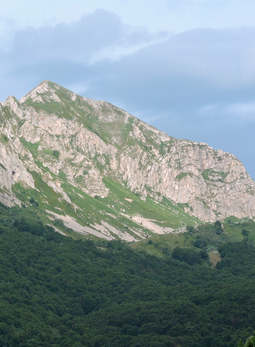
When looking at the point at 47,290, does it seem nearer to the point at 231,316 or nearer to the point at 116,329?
the point at 116,329

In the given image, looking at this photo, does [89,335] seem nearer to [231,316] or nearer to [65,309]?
[65,309]

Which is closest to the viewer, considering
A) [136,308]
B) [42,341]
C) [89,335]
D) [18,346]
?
[18,346]

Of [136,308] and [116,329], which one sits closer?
[116,329]

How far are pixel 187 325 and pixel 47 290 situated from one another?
64041 millimetres

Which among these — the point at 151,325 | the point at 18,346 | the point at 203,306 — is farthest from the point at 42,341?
the point at 203,306

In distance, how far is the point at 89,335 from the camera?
483 feet

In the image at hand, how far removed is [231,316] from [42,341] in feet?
202

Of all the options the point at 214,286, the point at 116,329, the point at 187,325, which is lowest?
the point at 116,329

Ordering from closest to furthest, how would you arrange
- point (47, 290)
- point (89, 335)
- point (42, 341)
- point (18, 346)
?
point (18, 346)
point (42, 341)
point (89, 335)
point (47, 290)

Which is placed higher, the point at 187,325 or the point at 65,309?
the point at 187,325

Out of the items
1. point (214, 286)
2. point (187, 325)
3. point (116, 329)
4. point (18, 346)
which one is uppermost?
Answer: point (214, 286)

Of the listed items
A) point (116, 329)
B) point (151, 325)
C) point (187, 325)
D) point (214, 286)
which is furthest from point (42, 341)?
point (214, 286)

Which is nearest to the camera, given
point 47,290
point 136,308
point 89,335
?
point 89,335

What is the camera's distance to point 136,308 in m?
166
